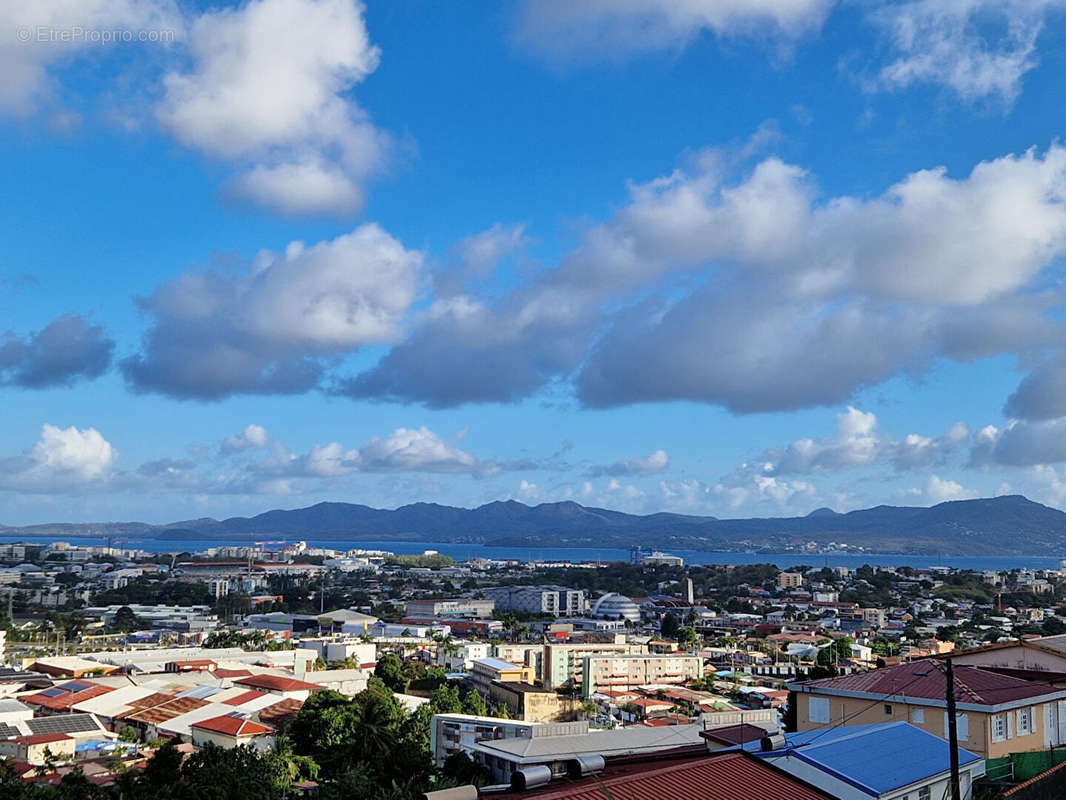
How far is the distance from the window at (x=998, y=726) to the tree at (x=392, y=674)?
30.6 meters

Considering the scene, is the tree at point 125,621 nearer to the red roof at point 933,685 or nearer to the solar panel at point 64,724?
the solar panel at point 64,724

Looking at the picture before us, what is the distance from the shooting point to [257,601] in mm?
87062

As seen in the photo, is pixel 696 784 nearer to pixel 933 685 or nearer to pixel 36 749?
pixel 933 685

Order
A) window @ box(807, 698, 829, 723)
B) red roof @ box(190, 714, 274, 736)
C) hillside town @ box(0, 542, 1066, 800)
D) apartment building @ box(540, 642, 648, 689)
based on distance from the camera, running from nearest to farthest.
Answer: hillside town @ box(0, 542, 1066, 800), window @ box(807, 698, 829, 723), red roof @ box(190, 714, 274, 736), apartment building @ box(540, 642, 648, 689)

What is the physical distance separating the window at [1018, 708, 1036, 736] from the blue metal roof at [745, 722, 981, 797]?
4.53ft

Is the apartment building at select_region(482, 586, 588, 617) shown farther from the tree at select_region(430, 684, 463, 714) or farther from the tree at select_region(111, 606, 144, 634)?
the tree at select_region(430, 684, 463, 714)

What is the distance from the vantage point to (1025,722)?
11.8 metres

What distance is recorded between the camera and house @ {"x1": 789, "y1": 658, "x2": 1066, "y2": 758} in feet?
37.2

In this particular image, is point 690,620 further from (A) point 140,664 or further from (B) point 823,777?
(B) point 823,777

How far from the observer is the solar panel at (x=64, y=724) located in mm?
25844

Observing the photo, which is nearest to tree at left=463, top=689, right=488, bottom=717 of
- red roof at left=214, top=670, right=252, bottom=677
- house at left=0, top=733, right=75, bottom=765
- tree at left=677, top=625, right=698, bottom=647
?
red roof at left=214, top=670, right=252, bottom=677

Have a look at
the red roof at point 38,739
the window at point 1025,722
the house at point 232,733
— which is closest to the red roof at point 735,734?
the window at point 1025,722

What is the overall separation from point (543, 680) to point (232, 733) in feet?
74.5

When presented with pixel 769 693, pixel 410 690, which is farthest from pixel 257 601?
pixel 769 693
